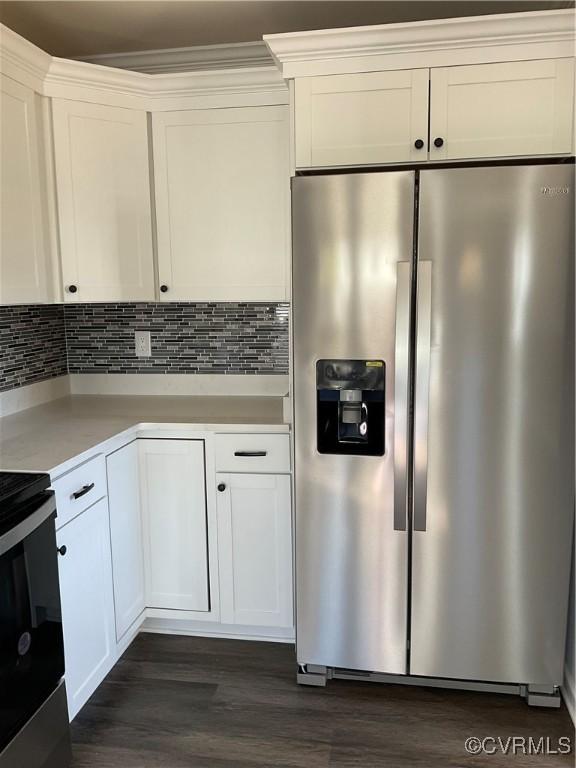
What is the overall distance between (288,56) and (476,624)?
1.98 metres

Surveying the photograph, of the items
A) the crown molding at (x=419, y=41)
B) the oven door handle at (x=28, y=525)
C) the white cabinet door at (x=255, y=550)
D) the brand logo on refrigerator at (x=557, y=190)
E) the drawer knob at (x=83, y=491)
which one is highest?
the crown molding at (x=419, y=41)

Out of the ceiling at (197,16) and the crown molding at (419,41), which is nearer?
the crown molding at (419,41)

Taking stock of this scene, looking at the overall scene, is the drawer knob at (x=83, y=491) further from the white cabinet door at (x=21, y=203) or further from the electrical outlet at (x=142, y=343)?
the electrical outlet at (x=142, y=343)

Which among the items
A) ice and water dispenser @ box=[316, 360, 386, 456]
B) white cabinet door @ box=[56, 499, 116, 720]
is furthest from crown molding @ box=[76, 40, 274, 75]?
white cabinet door @ box=[56, 499, 116, 720]

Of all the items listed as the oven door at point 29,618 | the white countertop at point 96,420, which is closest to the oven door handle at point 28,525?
the oven door at point 29,618

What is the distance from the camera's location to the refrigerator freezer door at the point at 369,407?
6.14ft

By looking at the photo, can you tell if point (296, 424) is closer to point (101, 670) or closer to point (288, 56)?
point (101, 670)

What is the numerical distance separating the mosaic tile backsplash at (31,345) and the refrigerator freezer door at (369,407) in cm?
132

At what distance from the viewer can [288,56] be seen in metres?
2.01

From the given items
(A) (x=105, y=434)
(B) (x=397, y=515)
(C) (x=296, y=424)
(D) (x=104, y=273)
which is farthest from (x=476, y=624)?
(D) (x=104, y=273)

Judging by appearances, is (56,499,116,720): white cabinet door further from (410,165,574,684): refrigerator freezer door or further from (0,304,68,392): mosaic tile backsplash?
(410,165,574,684): refrigerator freezer door

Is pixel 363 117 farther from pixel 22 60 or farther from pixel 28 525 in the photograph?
pixel 28 525

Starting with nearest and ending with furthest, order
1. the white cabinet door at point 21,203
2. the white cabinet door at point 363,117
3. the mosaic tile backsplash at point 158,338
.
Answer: the white cabinet door at point 363,117 < the white cabinet door at point 21,203 < the mosaic tile backsplash at point 158,338

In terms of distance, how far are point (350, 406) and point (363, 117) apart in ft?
3.16
